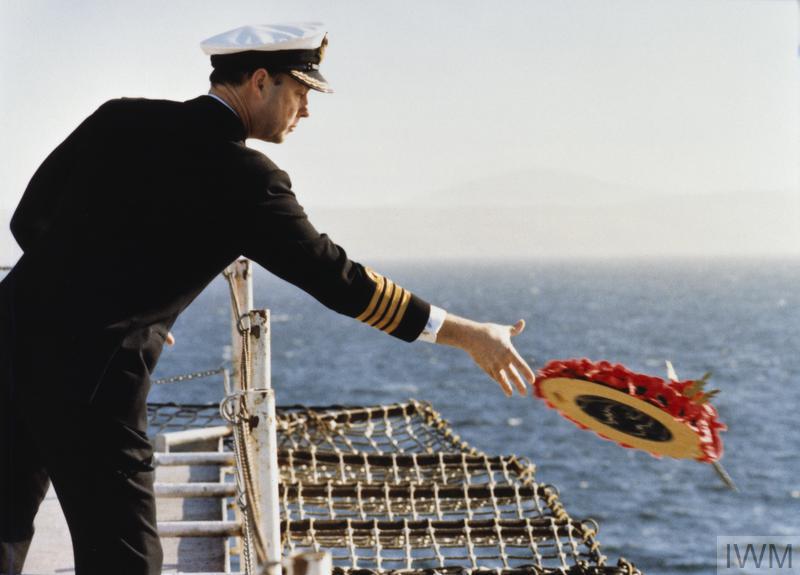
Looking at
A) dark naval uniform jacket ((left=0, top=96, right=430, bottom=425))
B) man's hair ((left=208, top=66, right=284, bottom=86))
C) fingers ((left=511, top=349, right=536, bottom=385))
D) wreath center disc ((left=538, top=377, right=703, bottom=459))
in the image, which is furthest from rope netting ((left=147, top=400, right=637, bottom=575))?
man's hair ((left=208, top=66, right=284, bottom=86))

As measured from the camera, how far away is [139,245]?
10.9 ft

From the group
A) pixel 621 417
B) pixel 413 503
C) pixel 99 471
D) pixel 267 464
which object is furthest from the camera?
pixel 413 503

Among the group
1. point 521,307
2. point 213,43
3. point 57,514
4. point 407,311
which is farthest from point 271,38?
point 521,307

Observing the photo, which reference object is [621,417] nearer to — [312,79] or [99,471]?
[312,79]

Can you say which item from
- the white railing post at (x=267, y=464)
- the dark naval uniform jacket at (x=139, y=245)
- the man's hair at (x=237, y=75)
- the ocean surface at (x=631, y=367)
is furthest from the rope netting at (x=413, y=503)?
the man's hair at (x=237, y=75)

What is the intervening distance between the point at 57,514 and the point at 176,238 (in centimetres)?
339

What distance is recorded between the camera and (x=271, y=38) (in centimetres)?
358

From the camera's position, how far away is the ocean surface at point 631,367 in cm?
3369

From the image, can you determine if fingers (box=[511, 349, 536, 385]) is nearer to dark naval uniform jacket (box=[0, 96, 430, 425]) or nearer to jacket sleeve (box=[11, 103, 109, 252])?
dark naval uniform jacket (box=[0, 96, 430, 425])

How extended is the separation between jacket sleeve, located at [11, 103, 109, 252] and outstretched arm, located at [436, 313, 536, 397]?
1208mm

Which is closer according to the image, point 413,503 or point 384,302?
point 384,302

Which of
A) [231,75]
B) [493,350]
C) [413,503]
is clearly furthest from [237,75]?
[413,503]

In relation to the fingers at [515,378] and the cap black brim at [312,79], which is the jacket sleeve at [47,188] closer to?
the cap black brim at [312,79]

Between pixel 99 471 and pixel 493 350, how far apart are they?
3.89 ft
